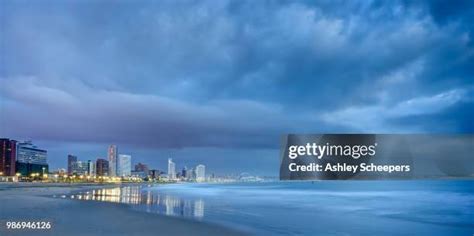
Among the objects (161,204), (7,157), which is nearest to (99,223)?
(7,157)

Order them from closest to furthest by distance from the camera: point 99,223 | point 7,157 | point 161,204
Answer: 1. point 99,223
2. point 7,157
3. point 161,204

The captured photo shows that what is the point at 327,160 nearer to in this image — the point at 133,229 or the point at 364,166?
the point at 364,166

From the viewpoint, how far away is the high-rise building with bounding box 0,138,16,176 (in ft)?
23.2

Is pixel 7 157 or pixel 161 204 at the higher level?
pixel 7 157

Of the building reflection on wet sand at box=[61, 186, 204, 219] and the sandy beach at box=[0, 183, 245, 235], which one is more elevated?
the sandy beach at box=[0, 183, 245, 235]

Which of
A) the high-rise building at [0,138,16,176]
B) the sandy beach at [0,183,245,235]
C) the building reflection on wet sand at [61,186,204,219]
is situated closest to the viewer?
the sandy beach at [0,183,245,235]

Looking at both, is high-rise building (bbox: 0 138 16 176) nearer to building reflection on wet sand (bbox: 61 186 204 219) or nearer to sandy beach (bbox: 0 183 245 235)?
sandy beach (bbox: 0 183 245 235)

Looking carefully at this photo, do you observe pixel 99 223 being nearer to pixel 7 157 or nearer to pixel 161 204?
pixel 7 157

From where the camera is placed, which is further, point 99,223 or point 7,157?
point 7,157

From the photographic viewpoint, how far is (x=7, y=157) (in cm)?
916

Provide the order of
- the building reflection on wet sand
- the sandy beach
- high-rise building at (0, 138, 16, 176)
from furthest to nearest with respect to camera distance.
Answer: the building reflection on wet sand, high-rise building at (0, 138, 16, 176), the sandy beach

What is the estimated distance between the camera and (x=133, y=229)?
6.40 m

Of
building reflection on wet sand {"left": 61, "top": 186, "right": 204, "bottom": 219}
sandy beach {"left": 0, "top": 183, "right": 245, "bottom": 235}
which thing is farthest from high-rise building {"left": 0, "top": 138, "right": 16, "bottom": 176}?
building reflection on wet sand {"left": 61, "top": 186, "right": 204, "bottom": 219}

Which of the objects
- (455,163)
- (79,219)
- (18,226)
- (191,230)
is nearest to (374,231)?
(455,163)
